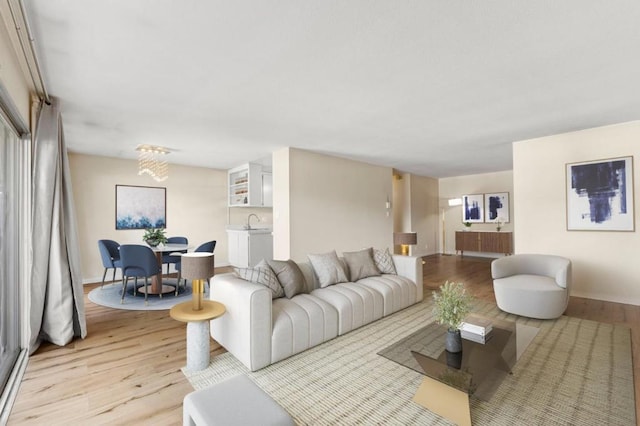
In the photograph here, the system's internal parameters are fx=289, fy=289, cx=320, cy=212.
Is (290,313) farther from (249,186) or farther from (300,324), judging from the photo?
(249,186)

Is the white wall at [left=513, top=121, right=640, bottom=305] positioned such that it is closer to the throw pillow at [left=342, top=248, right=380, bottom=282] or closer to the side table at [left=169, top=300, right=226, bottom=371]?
the throw pillow at [left=342, top=248, right=380, bottom=282]

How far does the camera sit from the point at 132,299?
14.2 feet

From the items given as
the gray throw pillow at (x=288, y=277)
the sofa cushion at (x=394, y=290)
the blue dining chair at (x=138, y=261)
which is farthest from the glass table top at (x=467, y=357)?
the blue dining chair at (x=138, y=261)

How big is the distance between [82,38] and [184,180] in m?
4.96

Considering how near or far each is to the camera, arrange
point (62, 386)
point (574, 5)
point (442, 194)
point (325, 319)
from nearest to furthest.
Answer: point (574, 5) < point (62, 386) < point (325, 319) < point (442, 194)

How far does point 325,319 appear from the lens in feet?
9.20

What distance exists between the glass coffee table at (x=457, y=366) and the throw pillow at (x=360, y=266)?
149 cm

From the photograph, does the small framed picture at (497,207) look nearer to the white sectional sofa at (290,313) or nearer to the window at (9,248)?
the white sectional sofa at (290,313)

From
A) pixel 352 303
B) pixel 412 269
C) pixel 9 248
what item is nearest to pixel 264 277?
pixel 352 303

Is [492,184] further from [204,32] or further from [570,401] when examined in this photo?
[204,32]

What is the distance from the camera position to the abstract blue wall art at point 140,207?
5.93m

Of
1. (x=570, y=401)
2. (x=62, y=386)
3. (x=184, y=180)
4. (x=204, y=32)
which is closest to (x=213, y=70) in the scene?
(x=204, y=32)

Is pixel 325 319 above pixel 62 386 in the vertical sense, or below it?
above

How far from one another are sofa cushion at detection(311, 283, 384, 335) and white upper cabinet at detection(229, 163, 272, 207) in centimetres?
393
